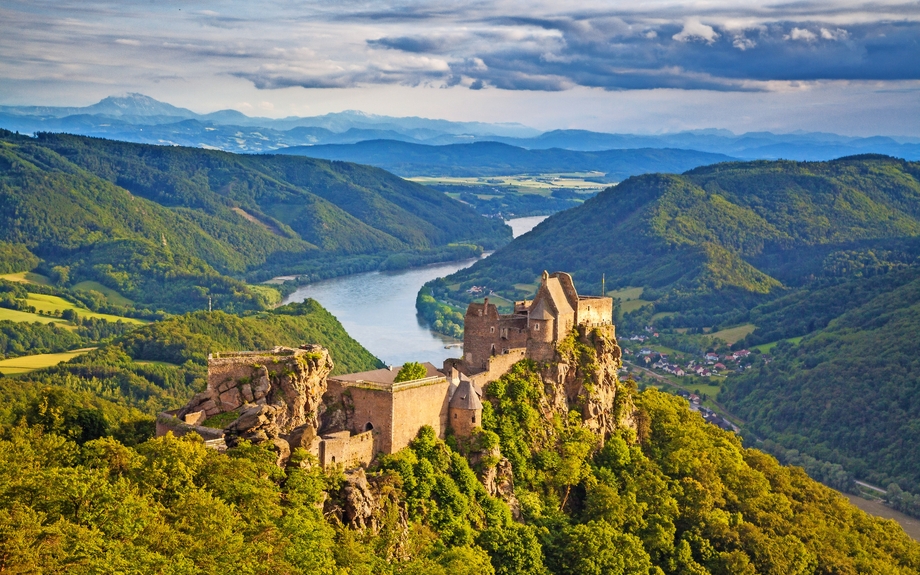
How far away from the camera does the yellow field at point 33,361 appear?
5605 inches

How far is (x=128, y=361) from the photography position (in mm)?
142750

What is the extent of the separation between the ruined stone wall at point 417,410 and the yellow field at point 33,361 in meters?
89.8

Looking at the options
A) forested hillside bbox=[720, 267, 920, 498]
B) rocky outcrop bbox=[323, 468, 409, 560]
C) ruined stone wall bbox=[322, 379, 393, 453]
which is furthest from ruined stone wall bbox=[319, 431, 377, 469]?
forested hillside bbox=[720, 267, 920, 498]

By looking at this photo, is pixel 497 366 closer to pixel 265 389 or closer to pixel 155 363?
pixel 265 389

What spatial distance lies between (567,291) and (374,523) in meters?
24.1

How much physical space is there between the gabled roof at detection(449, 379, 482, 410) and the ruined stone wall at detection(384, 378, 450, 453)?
1.58ft

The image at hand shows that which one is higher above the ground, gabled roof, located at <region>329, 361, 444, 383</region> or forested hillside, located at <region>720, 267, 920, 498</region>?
gabled roof, located at <region>329, 361, 444, 383</region>

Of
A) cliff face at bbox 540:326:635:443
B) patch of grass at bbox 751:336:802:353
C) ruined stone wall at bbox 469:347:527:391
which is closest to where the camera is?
ruined stone wall at bbox 469:347:527:391

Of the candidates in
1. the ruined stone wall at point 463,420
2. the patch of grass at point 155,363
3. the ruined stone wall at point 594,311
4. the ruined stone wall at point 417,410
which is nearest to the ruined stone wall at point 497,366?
the ruined stone wall at point 463,420

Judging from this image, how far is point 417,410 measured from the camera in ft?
201

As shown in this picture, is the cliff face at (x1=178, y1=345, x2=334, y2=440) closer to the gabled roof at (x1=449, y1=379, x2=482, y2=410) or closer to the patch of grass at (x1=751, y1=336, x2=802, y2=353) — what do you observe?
the gabled roof at (x1=449, y1=379, x2=482, y2=410)

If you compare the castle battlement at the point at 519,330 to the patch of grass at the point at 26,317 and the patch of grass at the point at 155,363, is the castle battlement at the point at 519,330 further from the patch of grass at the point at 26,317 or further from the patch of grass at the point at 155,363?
the patch of grass at the point at 26,317

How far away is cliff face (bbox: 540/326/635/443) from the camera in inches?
2813

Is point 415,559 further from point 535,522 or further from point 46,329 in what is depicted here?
point 46,329
